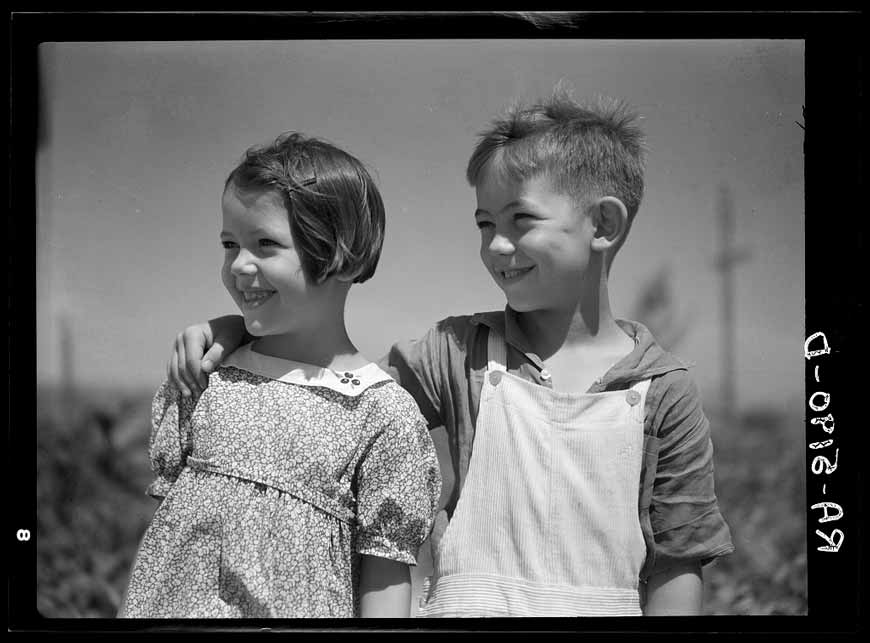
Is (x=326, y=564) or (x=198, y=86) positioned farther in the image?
(x=198, y=86)

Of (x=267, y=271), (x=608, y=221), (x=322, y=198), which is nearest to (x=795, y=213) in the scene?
(x=608, y=221)

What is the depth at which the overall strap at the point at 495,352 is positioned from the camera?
108 inches

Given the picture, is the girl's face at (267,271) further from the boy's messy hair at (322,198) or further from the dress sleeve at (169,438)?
the dress sleeve at (169,438)

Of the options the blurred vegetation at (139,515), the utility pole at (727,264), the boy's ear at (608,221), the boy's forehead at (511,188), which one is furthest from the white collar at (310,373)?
the utility pole at (727,264)

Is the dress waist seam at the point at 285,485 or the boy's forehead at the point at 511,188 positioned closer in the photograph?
the dress waist seam at the point at 285,485

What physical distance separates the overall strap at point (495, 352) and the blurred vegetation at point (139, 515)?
576 millimetres

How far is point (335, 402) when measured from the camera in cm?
264

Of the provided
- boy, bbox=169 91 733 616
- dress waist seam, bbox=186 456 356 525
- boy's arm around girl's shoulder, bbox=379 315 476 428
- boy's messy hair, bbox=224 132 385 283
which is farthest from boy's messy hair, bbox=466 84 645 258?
dress waist seam, bbox=186 456 356 525

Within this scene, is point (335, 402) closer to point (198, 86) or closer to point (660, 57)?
point (198, 86)

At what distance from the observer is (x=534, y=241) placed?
2682mm

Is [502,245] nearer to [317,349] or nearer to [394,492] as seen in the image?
[317,349]
